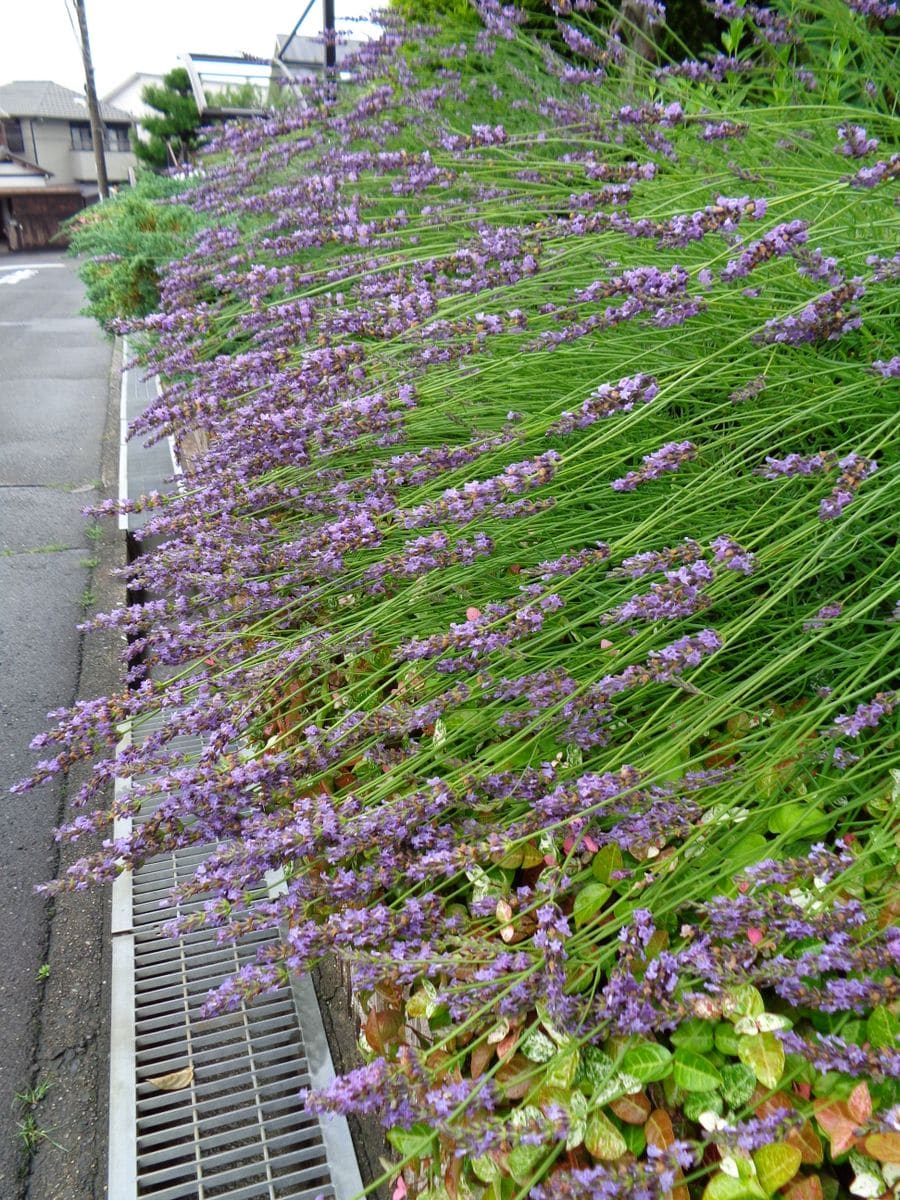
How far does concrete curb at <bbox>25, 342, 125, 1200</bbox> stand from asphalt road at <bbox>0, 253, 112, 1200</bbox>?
0.02m

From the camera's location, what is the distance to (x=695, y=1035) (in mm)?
1088

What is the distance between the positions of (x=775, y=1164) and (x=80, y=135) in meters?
51.9

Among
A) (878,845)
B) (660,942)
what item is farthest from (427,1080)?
(878,845)

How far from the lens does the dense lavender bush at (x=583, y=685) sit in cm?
97

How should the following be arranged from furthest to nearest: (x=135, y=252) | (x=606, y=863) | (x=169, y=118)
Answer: (x=169, y=118) < (x=135, y=252) < (x=606, y=863)

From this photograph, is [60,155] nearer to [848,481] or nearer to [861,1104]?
[848,481]

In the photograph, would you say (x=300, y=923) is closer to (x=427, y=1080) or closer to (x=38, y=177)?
(x=427, y=1080)

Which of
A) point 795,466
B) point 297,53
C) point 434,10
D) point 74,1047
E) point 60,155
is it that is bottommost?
point 74,1047

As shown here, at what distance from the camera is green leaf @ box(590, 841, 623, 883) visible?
125 cm

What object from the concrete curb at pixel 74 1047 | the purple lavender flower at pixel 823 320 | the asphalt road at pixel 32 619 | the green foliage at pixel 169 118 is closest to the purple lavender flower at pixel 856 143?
the purple lavender flower at pixel 823 320

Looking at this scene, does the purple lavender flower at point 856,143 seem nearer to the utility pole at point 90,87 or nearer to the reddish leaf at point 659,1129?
the reddish leaf at point 659,1129

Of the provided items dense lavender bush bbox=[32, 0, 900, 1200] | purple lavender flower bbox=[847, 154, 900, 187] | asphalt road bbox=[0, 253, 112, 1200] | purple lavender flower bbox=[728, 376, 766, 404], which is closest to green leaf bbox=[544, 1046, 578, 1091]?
dense lavender bush bbox=[32, 0, 900, 1200]

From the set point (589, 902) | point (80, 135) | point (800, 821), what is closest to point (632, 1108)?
point (589, 902)

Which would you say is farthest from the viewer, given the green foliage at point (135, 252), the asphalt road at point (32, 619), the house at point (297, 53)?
the house at point (297, 53)
